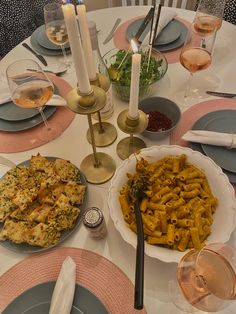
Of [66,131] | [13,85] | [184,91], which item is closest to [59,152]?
[66,131]

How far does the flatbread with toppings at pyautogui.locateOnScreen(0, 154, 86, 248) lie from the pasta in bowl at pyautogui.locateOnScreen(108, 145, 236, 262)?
5.1 inches

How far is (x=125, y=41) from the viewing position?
4.63ft

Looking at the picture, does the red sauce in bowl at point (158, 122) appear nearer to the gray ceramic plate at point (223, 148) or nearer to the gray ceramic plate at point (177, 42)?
the gray ceramic plate at point (223, 148)

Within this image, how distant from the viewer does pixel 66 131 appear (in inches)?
43.4

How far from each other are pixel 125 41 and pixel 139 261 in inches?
44.2

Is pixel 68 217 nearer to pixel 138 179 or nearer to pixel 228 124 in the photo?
pixel 138 179

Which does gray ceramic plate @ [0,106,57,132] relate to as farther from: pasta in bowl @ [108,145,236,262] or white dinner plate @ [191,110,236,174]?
white dinner plate @ [191,110,236,174]

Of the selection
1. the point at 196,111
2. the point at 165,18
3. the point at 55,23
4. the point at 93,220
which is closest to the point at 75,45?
the point at 93,220

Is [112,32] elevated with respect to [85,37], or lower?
lower

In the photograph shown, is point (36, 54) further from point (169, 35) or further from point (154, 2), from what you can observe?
point (154, 2)

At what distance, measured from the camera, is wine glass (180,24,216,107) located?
110 cm

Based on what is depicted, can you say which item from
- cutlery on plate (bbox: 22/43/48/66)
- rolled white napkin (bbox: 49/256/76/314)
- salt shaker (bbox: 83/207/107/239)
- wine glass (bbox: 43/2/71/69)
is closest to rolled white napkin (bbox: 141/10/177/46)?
wine glass (bbox: 43/2/71/69)

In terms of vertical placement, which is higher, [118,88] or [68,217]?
[118,88]

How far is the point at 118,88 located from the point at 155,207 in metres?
0.53
